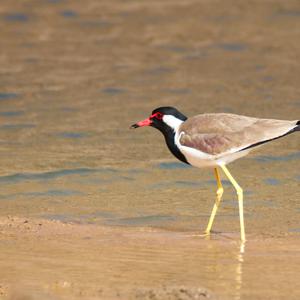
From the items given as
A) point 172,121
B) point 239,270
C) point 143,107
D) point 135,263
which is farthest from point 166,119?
point 143,107

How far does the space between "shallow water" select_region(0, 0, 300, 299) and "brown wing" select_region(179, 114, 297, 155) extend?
846mm

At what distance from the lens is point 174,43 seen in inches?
789

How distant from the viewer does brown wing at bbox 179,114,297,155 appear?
9586 mm

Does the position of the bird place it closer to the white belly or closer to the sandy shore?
the white belly

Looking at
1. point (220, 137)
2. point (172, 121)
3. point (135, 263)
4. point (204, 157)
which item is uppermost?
point (172, 121)

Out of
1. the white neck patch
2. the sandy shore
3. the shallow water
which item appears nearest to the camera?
the sandy shore

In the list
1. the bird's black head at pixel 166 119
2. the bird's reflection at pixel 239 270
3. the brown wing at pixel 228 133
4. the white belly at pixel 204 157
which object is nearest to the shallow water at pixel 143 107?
the bird's reflection at pixel 239 270

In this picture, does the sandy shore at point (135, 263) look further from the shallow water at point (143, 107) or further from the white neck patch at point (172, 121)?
the white neck patch at point (172, 121)

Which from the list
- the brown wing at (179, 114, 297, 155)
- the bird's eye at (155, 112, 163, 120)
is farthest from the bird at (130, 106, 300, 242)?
the bird's eye at (155, 112, 163, 120)

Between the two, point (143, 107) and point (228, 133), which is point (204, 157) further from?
point (143, 107)

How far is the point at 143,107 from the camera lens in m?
15.9

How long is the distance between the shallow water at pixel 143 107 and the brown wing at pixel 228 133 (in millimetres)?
846

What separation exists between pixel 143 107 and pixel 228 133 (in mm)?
6306

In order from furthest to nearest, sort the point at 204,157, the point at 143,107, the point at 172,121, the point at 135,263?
the point at 143,107 < the point at 172,121 < the point at 204,157 < the point at 135,263
